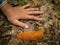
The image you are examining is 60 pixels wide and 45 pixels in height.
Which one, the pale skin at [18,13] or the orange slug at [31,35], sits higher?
the pale skin at [18,13]

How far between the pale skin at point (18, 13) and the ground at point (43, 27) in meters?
0.04

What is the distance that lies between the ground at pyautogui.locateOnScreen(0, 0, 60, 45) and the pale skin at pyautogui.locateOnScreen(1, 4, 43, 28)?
0.04 m

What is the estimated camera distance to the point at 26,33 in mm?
1734

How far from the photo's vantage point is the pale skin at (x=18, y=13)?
71.7 inches

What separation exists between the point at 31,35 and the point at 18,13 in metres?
0.32

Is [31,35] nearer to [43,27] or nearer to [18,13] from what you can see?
[43,27]

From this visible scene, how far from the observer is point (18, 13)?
1.89 metres

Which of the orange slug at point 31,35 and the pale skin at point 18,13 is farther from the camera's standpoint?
the pale skin at point 18,13

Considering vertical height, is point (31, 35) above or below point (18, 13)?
below

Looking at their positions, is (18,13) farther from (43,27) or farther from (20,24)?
(43,27)

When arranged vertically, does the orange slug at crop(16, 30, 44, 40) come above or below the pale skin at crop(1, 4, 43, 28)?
below

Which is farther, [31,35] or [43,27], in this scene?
[43,27]

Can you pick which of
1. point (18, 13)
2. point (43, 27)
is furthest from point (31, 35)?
point (18, 13)

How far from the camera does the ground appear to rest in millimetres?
1729
